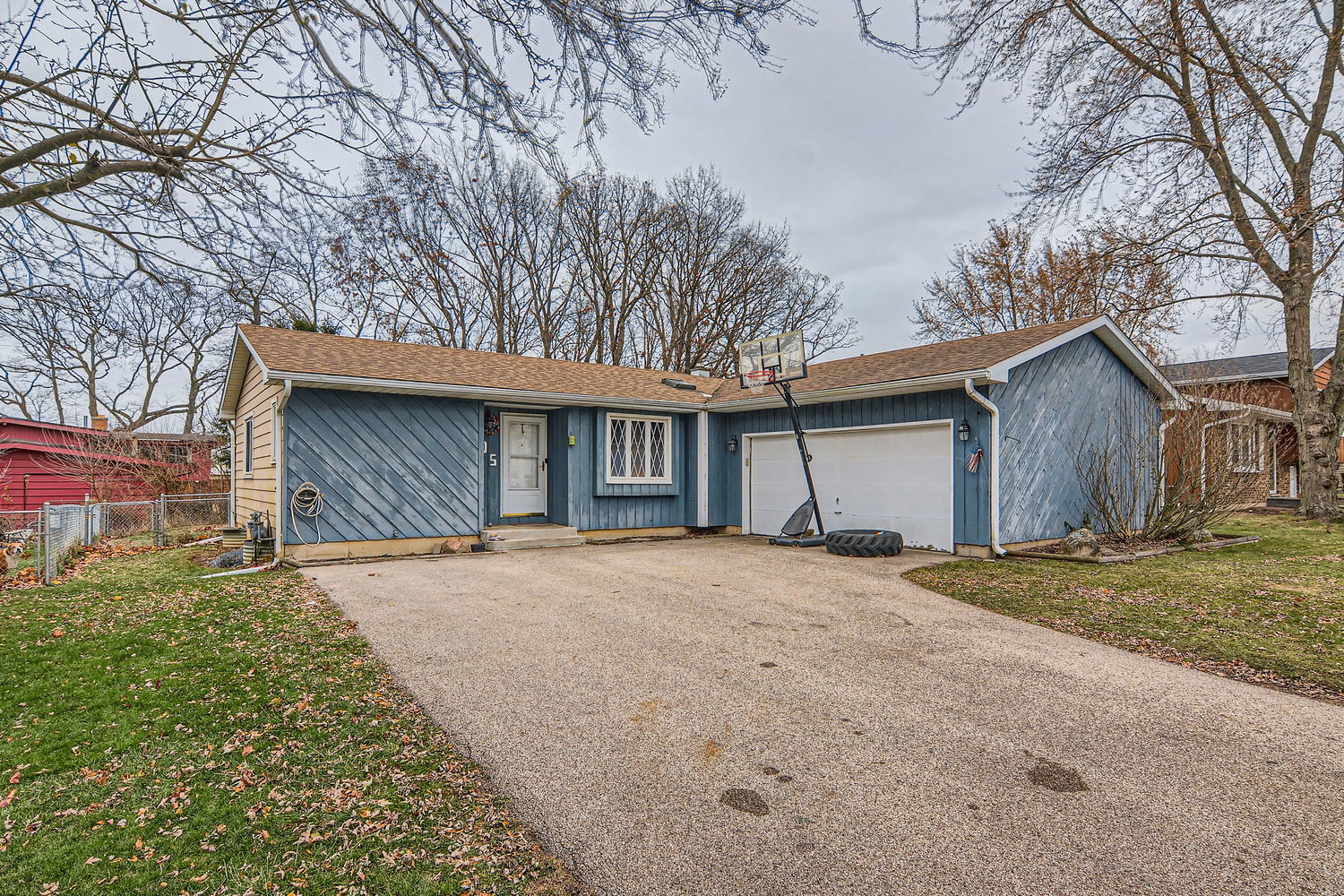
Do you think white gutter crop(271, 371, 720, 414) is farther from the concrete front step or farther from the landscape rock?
the landscape rock

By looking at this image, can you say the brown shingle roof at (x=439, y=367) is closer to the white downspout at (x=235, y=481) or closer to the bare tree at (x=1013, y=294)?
the white downspout at (x=235, y=481)

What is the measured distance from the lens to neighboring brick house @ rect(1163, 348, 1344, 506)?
12045 millimetres

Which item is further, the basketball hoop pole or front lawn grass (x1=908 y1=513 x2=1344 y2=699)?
the basketball hoop pole

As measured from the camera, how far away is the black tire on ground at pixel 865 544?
8.74 metres

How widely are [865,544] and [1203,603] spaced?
3657mm

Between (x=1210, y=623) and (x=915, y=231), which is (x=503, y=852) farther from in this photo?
(x=915, y=231)

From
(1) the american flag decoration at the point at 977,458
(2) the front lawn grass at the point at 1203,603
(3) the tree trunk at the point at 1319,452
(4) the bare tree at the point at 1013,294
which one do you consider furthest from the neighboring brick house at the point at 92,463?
(3) the tree trunk at the point at 1319,452

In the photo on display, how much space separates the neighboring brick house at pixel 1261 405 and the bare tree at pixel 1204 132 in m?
1.68

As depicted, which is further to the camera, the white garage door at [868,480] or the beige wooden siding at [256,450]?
the white garage door at [868,480]

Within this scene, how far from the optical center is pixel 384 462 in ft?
29.5

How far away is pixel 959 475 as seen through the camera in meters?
8.83

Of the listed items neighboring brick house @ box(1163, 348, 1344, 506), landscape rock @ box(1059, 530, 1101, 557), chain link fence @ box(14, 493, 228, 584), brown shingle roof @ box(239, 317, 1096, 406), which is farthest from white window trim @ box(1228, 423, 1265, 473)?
chain link fence @ box(14, 493, 228, 584)

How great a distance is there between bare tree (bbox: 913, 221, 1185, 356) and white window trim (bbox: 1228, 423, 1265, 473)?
10.0 feet

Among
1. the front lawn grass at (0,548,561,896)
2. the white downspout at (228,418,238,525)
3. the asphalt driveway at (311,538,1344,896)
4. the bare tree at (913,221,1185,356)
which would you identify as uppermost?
the bare tree at (913,221,1185,356)
